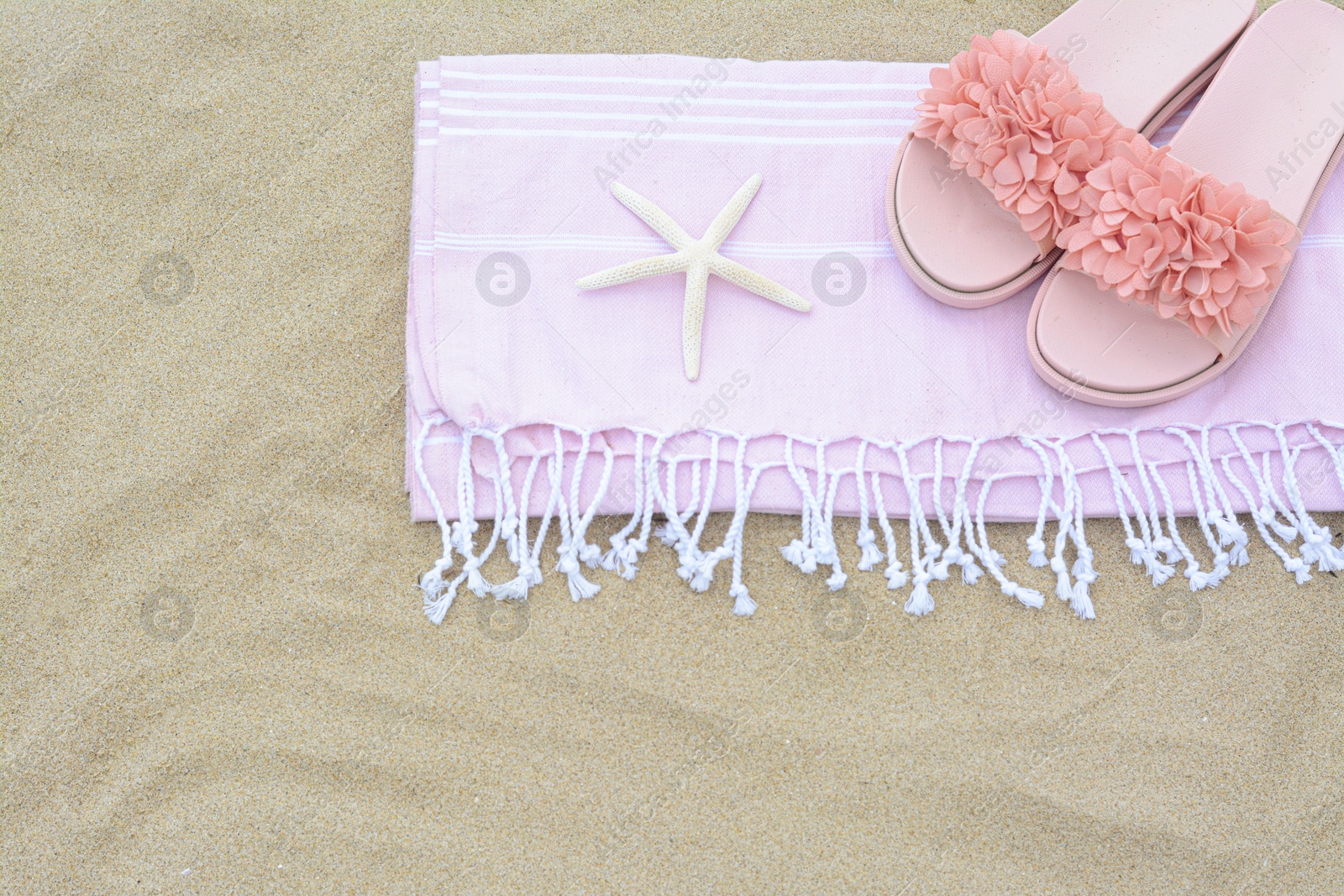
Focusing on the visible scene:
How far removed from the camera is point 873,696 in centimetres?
134

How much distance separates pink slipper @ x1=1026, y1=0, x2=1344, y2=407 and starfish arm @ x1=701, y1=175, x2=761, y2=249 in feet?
1.53

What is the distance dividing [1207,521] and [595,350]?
3.15 ft

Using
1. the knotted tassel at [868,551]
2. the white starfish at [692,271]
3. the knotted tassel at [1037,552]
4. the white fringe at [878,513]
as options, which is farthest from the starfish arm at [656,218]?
the knotted tassel at [1037,552]

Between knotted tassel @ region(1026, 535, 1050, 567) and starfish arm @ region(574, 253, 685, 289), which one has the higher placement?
starfish arm @ region(574, 253, 685, 289)

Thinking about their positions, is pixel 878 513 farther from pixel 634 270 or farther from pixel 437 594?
pixel 437 594

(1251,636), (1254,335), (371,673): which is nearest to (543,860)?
(371,673)

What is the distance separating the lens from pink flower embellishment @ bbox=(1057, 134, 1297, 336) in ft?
4.22

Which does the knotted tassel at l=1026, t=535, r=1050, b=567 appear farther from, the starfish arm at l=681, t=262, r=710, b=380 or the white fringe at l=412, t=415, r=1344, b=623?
the starfish arm at l=681, t=262, r=710, b=380

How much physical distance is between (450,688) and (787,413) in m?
0.64

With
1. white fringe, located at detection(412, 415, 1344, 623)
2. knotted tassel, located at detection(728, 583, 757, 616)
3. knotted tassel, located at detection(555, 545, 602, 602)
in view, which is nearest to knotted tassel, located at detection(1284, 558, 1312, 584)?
white fringe, located at detection(412, 415, 1344, 623)

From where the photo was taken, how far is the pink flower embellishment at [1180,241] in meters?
1.29

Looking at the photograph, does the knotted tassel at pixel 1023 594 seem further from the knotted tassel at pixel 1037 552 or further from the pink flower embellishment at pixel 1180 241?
the pink flower embellishment at pixel 1180 241

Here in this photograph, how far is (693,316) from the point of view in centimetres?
138

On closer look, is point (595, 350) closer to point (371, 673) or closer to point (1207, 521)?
point (371, 673)
